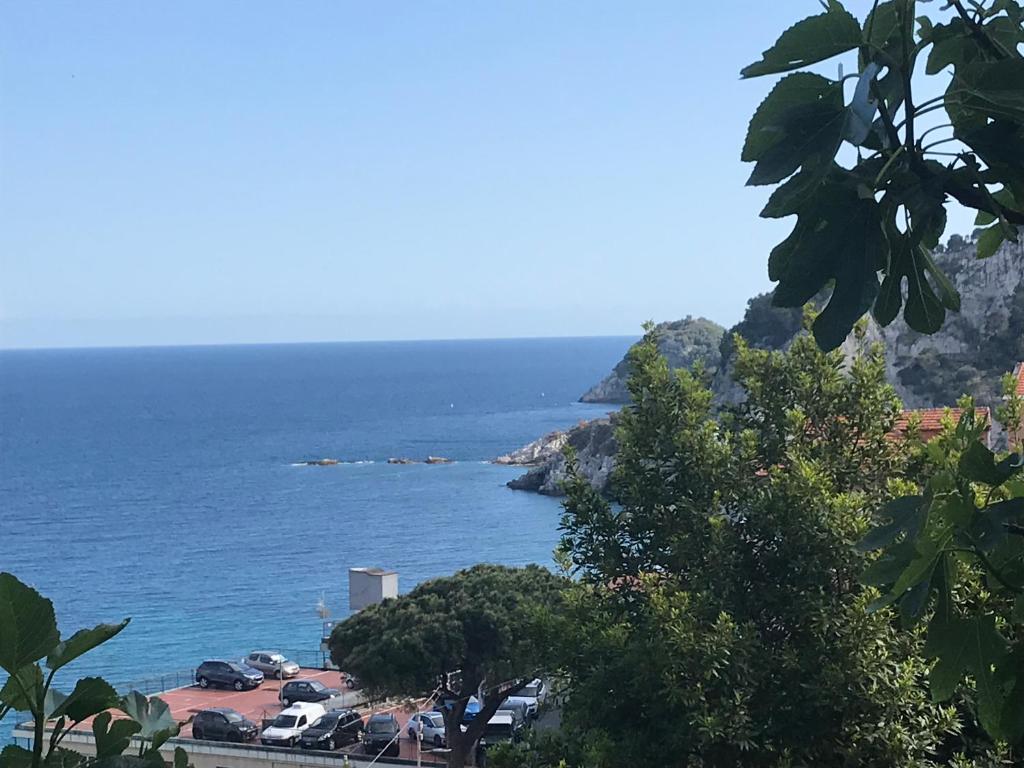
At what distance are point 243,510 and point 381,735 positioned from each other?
134 feet

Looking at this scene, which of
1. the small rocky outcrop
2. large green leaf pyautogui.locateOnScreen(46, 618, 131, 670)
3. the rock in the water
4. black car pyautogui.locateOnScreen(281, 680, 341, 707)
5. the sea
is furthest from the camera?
the rock in the water

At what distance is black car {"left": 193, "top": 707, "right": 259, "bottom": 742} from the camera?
22.2m

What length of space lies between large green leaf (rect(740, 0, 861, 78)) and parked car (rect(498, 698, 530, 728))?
813 inches

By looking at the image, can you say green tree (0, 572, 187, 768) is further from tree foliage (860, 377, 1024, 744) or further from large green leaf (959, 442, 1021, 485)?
large green leaf (959, 442, 1021, 485)

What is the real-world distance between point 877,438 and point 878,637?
6.05ft

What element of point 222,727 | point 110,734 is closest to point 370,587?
point 222,727

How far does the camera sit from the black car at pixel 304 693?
26312mm

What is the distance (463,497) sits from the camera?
61.3 metres

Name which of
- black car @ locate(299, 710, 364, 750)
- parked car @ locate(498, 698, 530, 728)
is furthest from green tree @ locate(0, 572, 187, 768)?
black car @ locate(299, 710, 364, 750)

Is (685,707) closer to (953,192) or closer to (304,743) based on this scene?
(953,192)

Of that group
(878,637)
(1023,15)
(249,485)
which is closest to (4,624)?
(1023,15)

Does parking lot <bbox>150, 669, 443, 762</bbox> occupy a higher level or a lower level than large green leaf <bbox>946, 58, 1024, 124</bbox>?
lower

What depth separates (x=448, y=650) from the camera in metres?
18.2

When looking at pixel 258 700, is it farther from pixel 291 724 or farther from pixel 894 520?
pixel 894 520
